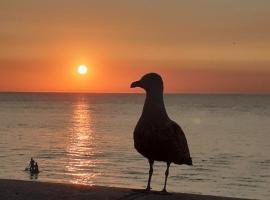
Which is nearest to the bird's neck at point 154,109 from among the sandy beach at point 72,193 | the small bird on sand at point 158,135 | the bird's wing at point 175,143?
the small bird on sand at point 158,135

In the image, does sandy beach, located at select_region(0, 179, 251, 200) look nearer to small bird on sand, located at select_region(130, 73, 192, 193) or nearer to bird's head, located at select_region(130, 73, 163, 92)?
small bird on sand, located at select_region(130, 73, 192, 193)

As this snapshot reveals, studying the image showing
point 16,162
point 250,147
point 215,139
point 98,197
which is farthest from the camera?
point 215,139

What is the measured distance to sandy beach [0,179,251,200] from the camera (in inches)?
320

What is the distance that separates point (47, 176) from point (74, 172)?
3.92 metres

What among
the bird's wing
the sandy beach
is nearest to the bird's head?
the bird's wing

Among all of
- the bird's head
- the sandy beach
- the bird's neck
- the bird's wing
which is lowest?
the sandy beach

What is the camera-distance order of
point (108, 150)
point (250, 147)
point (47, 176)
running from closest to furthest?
point (47, 176) → point (108, 150) → point (250, 147)

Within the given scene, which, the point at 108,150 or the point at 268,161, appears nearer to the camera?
the point at 268,161

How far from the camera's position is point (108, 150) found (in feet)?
246

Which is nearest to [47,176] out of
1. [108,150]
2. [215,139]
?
[108,150]

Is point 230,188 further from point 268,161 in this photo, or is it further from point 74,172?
point 268,161

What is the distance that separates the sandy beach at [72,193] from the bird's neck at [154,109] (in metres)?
1.11

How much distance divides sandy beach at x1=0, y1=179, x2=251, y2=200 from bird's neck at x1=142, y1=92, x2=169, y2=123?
43.8 inches

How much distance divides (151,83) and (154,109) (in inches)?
17.0
